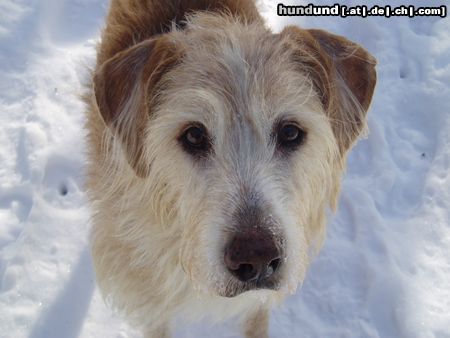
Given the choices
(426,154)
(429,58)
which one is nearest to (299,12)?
(429,58)

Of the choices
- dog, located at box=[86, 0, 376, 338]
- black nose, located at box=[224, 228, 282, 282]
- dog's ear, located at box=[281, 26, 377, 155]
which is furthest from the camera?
dog's ear, located at box=[281, 26, 377, 155]

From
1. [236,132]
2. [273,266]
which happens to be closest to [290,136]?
[236,132]

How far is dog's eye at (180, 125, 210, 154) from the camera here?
2.05m

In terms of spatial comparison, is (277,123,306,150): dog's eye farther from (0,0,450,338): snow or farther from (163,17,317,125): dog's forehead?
(0,0,450,338): snow

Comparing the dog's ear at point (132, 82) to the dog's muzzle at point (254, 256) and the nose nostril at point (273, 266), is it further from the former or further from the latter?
the nose nostril at point (273, 266)

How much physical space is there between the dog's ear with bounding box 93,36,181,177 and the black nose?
24.9 inches

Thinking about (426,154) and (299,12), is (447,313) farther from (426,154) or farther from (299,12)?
(299,12)

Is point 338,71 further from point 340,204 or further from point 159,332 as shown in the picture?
point 159,332

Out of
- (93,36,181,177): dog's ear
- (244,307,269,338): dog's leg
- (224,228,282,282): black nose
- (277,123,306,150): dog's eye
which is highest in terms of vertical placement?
(93,36,181,177): dog's ear

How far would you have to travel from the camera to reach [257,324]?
3029mm

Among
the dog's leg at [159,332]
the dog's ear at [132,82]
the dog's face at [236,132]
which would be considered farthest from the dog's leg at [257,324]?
the dog's ear at [132,82]

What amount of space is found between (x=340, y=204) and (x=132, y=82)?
1.96 meters

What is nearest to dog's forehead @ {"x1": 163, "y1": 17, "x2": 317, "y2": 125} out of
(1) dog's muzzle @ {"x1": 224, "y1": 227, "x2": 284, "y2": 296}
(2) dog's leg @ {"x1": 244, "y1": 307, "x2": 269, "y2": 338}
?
(1) dog's muzzle @ {"x1": 224, "y1": 227, "x2": 284, "y2": 296}

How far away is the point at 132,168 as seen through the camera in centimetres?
227
